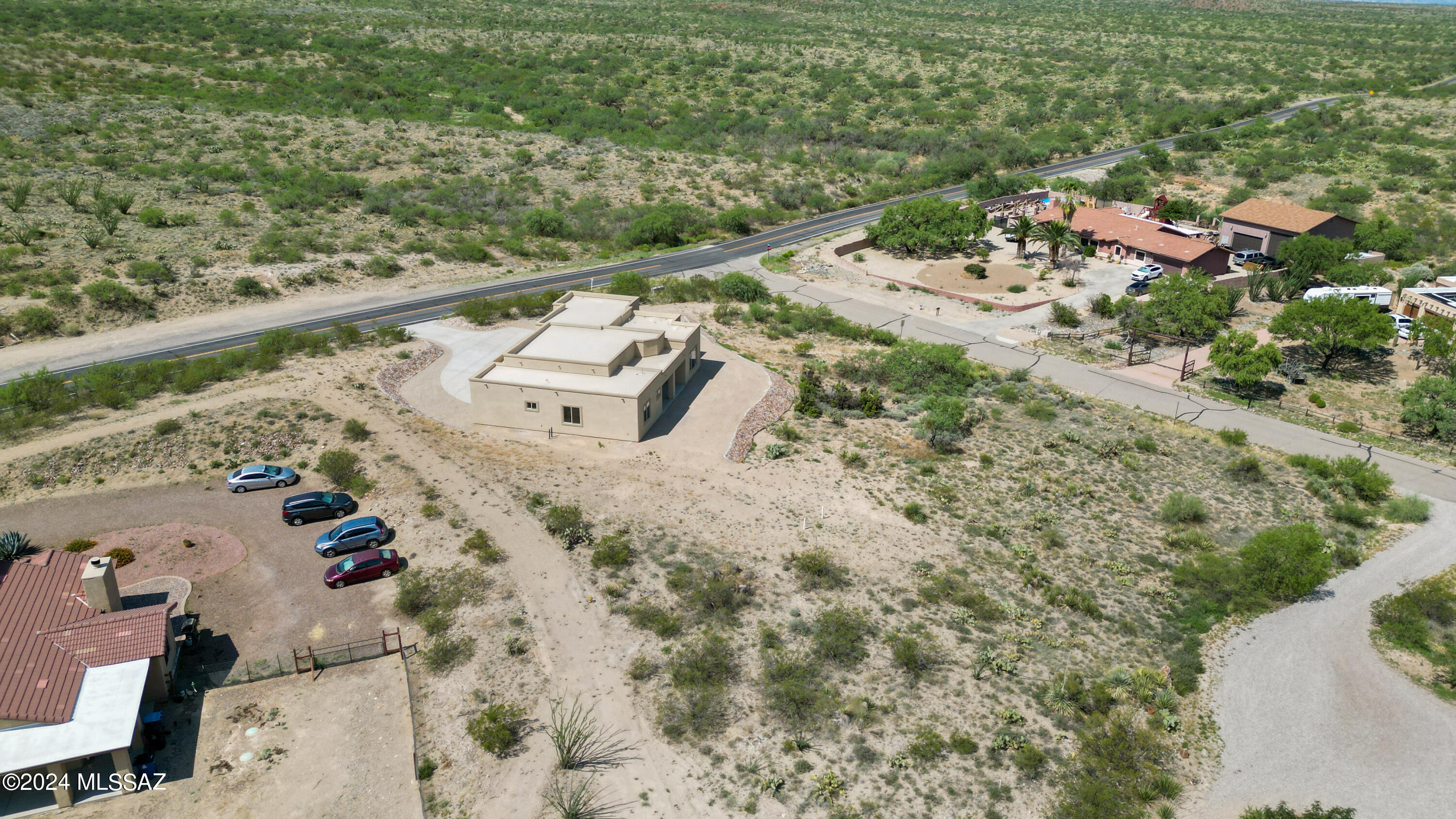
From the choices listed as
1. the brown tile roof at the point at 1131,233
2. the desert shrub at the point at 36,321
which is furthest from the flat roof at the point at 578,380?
the brown tile roof at the point at 1131,233

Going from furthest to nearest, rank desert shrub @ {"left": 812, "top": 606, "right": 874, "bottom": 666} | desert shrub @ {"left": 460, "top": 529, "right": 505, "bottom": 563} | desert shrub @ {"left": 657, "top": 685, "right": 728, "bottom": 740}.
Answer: desert shrub @ {"left": 460, "top": 529, "right": 505, "bottom": 563}, desert shrub @ {"left": 812, "top": 606, "right": 874, "bottom": 666}, desert shrub @ {"left": 657, "top": 685, "right": 728, "bottom": 740}

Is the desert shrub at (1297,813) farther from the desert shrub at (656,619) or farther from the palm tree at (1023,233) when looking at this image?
the palm tree at (1023,233)

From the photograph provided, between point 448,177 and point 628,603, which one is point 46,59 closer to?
point 448,177

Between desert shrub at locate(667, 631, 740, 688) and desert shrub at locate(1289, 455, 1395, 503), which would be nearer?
desert shrub at locate(667, 631, 740, 688)

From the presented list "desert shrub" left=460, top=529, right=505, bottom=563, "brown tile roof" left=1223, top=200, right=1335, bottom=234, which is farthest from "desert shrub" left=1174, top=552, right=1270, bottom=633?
"brown tile roof" left=1223, top=200, right=1335, bottom=234

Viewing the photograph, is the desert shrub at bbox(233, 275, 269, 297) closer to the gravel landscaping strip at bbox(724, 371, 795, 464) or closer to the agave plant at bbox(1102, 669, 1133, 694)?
the gravel landscaping strip at bbox(724, 371, 795, 464)

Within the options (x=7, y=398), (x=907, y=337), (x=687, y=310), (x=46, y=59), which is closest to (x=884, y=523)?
(x=907, y=337)
